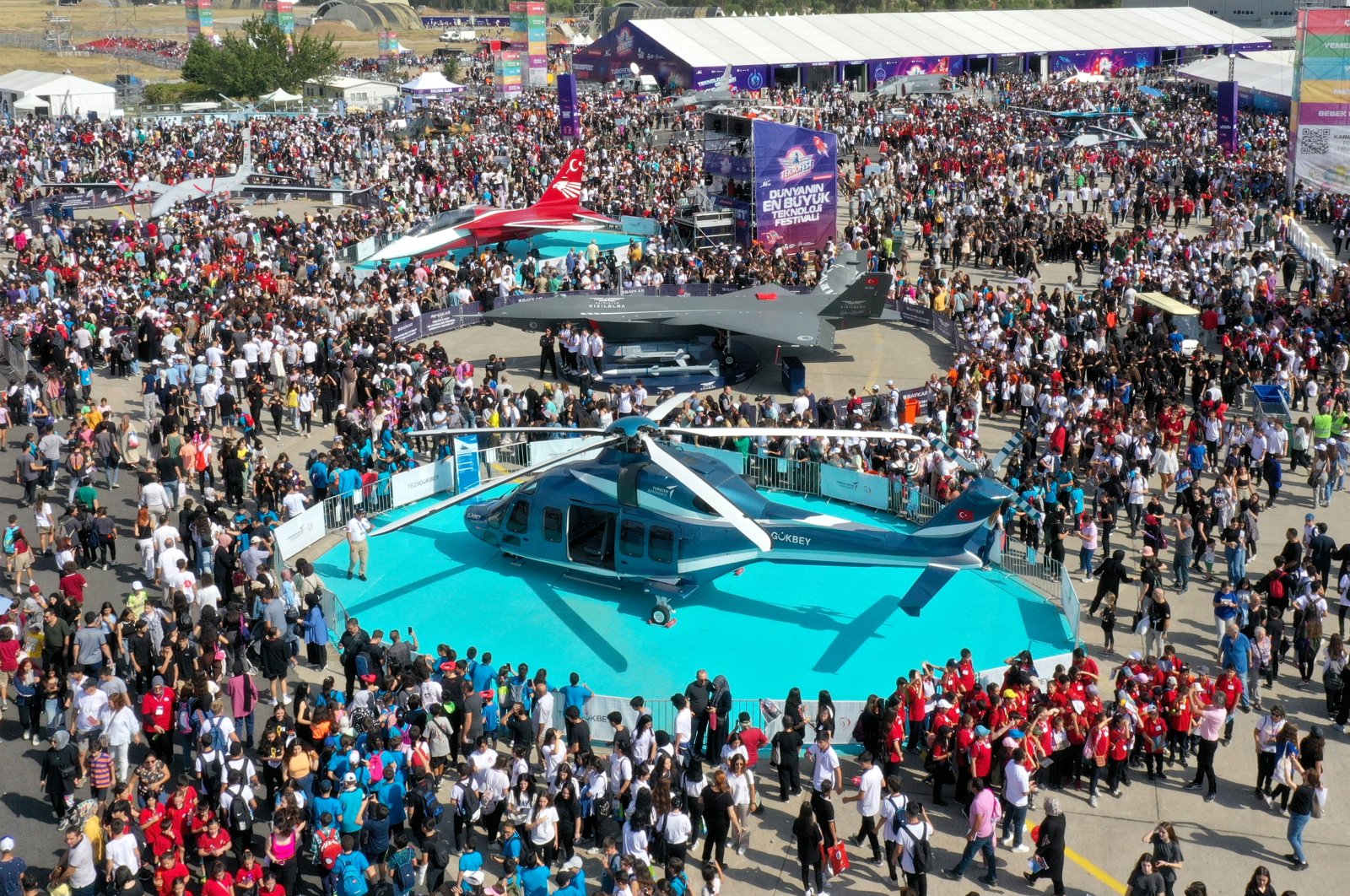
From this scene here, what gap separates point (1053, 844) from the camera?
1201 cm

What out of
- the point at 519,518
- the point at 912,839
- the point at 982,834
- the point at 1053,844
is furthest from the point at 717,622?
the point at 1053,844

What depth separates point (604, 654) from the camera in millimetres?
17438

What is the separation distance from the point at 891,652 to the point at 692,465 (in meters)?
3.79

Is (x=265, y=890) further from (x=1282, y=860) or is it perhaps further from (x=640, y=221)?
(x=640, y=221)

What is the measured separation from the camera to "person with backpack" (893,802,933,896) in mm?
12016

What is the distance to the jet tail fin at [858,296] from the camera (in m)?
28.4

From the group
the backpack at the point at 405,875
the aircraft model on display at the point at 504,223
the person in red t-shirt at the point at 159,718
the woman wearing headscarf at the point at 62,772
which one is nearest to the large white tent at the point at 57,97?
the aircraft model on display at the point at 504,223

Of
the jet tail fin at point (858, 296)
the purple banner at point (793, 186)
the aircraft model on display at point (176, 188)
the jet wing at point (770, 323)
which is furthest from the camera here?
the aircraft model on display at point (176, 188)

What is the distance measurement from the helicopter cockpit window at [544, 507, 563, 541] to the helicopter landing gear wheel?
180 centimetres

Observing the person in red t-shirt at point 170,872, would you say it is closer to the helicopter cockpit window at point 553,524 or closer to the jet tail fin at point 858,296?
the helicopter cockpit window at point 553,524

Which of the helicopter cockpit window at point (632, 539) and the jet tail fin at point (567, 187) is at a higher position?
the jet tail fin at point (567, 187)

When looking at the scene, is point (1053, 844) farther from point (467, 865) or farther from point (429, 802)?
point (429, 802)

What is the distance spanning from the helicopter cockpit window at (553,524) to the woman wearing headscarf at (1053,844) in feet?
28.1

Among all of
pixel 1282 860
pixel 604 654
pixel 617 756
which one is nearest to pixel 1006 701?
pixel 1282 860
